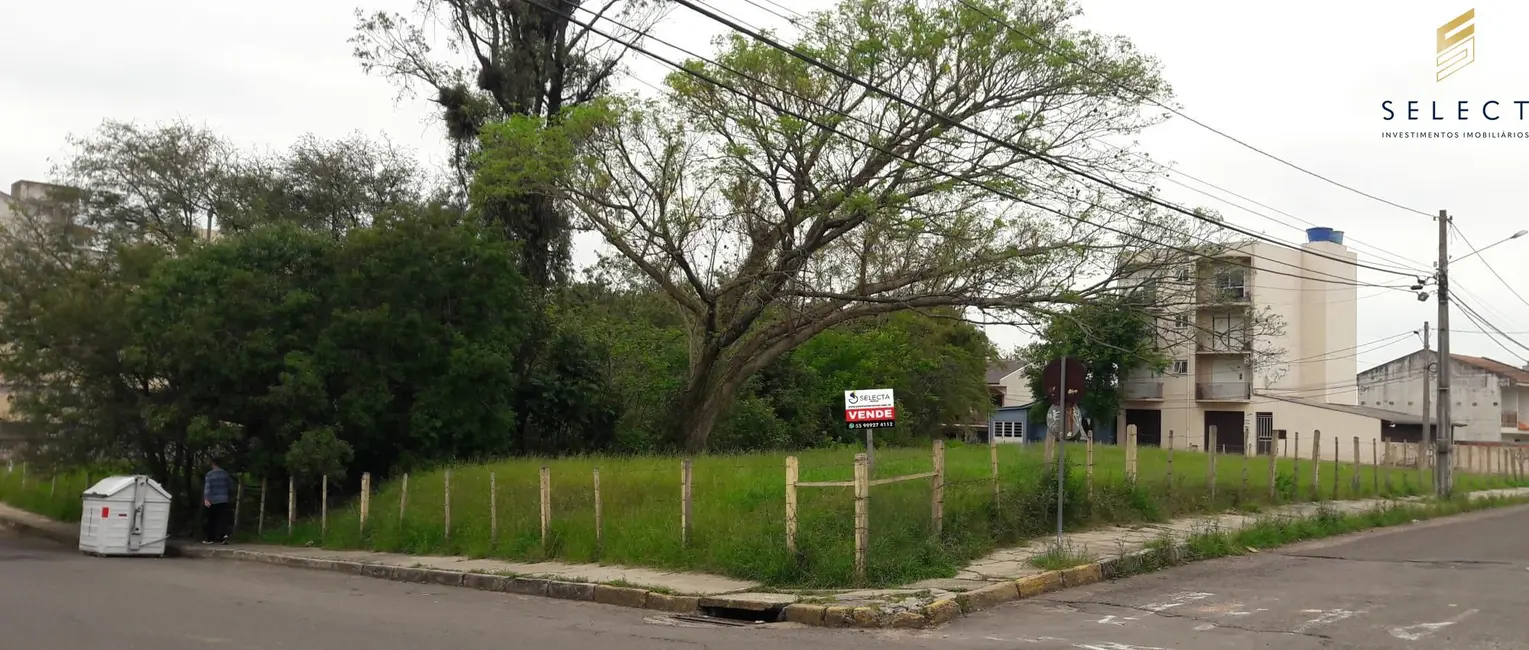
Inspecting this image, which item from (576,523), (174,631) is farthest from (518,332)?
(174,631)

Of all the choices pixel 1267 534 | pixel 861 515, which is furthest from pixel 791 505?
pixel 1267 534

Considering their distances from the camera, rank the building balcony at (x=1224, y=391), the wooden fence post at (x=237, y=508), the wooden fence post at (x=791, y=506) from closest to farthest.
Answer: the wooden fence post at (x=791, y=506)
the wooden fence post at (x=237, y=508)
the building balcony at (x=1224, y=391)

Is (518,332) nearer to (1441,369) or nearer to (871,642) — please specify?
(871,642)

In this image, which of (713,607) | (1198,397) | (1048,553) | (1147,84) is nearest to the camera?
(713,607)

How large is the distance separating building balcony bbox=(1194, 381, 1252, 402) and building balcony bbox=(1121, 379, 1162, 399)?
2.35 m

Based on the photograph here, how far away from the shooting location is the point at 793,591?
13.0m

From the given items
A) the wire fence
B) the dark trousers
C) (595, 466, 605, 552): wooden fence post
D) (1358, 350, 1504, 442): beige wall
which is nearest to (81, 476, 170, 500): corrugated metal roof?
the dark trousers

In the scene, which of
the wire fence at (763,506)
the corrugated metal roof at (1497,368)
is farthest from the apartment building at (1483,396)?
the wire fence at (763,506)

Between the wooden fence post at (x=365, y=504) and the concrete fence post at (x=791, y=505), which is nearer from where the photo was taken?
the concrete fence post at (x=791, y=505)

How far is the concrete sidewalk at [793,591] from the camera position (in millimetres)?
11812

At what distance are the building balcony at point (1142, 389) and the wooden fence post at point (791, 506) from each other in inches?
1990

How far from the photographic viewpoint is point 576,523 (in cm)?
1714

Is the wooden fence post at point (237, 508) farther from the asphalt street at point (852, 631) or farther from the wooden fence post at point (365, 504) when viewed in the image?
the asphalt street at point (852, 631)

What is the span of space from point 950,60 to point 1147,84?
396 cm
